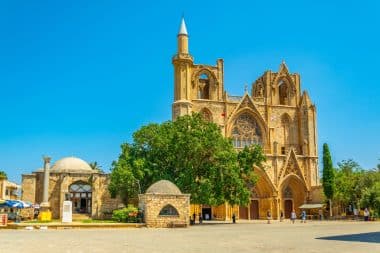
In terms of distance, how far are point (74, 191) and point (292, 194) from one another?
2796 cm

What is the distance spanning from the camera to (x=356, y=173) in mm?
54188

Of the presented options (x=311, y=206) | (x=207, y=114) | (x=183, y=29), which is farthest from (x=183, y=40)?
(x=311, y=206)

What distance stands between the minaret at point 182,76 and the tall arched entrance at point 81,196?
1364 centimetres

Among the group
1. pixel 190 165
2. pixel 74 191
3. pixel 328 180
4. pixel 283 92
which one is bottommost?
pixel 74 191

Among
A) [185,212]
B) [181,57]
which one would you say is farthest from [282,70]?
[185,212]

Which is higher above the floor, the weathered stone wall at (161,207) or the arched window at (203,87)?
the arched window at (203,87)

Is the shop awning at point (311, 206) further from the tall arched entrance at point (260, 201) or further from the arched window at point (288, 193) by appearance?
the tall arched entrance at point (260, 201)

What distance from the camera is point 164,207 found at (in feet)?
101

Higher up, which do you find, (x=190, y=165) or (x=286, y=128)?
(x=286, y=128)

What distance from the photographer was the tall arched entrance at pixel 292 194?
192 ft

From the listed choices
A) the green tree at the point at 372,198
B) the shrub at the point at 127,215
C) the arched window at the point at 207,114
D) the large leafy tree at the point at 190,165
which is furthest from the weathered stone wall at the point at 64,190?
the green tree at the point at 372,198

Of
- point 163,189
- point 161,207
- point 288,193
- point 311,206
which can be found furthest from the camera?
point 288,193

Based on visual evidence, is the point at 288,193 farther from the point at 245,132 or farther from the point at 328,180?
the point at 245,132

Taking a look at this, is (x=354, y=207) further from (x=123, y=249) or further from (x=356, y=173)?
(x=123, y=249)
